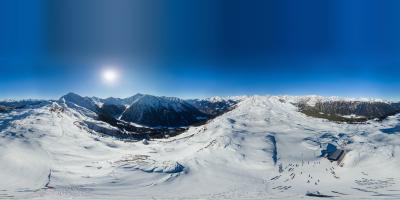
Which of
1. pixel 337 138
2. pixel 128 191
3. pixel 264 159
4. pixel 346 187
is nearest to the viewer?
pixel 128 191

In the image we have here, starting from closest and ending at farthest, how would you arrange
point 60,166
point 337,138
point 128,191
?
point 128,191
point 60,166
point 337,138

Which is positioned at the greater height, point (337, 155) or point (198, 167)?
point (337, 155)

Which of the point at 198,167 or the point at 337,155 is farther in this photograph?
the point at 337,155

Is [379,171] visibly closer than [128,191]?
No

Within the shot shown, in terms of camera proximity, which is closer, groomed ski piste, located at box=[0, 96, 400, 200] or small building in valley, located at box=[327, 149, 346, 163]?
groomed ski piste, located at box=[0, 96, 400, 200]

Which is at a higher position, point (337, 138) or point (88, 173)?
point (337, 138)

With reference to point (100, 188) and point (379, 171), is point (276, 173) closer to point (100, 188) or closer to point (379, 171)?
point (379, 171)

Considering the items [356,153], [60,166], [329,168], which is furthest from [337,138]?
[60,166]

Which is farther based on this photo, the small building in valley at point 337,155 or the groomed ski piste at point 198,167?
the small building in valley at point 337,155
